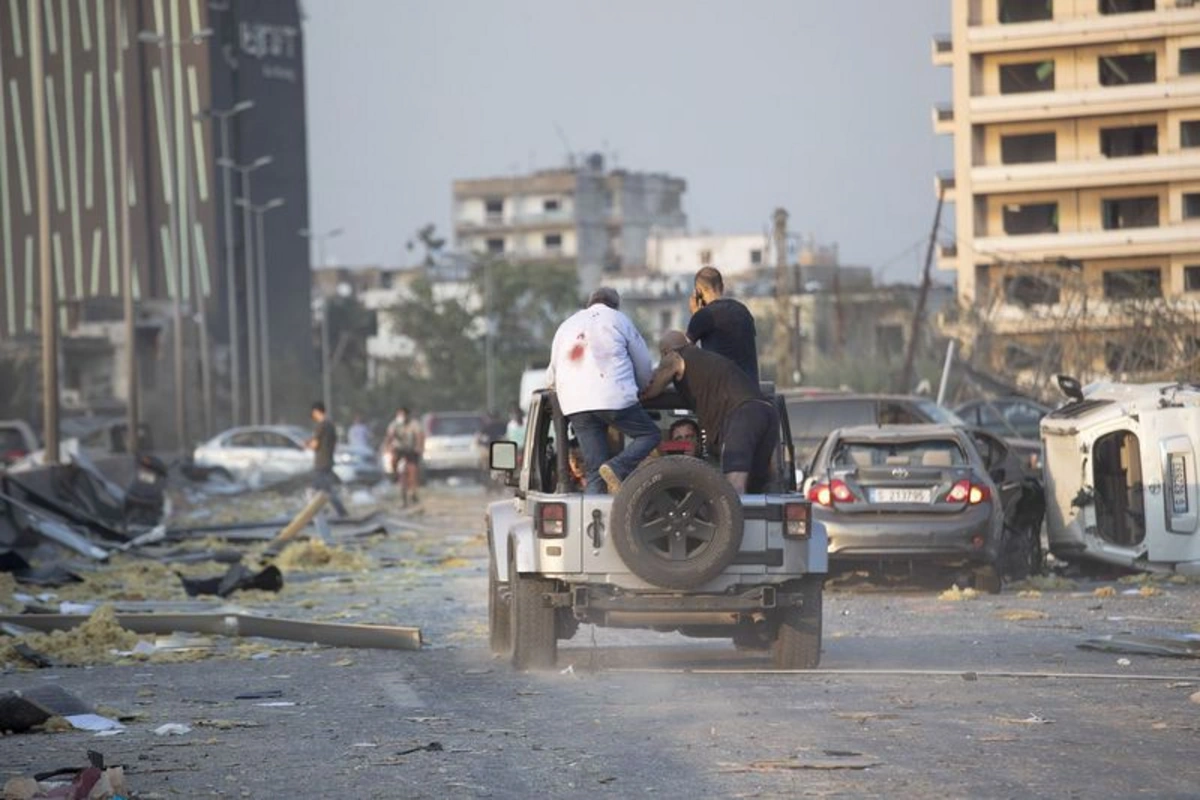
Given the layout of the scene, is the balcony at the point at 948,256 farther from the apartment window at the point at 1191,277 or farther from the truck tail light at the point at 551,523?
the truck tail light at the point at 551,523

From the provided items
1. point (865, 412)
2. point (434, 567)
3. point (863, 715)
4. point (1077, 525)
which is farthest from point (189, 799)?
point (865, 412)

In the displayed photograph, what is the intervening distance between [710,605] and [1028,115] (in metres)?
68.5

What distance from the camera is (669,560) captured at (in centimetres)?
1308

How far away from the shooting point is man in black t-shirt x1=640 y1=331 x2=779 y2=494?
44.6 ft

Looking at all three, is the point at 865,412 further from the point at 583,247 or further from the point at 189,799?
the point at 583,247

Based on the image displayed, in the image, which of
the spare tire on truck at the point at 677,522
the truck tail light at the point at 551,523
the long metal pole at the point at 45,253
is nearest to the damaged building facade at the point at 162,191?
the long metal pole at the point at 45,253

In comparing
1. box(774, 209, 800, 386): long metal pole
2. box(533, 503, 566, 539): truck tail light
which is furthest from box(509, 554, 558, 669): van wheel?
box(774, 209, 800, 386): long metal pole

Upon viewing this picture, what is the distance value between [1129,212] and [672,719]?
71.1m

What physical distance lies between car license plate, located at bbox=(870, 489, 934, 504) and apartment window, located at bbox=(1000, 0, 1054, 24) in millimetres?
64119

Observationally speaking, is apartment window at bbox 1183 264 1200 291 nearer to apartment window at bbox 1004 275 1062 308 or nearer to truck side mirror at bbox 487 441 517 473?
apartment window at bbox 1004 275 1062 308

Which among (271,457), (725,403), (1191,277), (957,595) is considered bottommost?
(271,457)

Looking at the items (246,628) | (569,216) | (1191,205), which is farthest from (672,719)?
(569,216)

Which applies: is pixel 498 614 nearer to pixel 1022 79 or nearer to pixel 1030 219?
pixel 1030 219

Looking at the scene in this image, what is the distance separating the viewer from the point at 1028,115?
7950 cm
